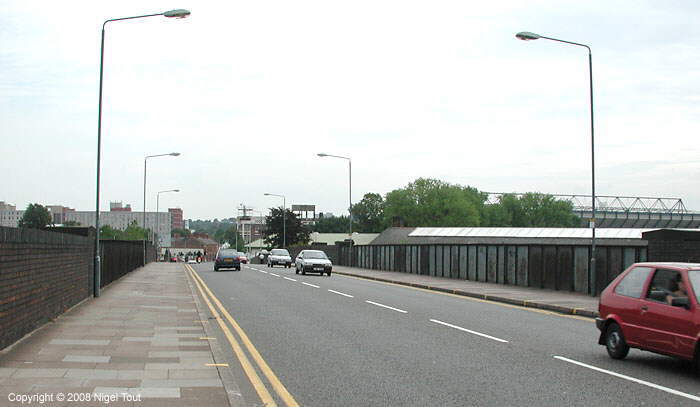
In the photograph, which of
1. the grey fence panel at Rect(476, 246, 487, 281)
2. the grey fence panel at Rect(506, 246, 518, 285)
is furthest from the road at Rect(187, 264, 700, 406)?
the grey fence panel at Rect(476, 246, 487, 281)

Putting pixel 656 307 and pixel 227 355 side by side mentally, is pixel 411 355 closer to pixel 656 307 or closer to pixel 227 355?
pixel 227 355

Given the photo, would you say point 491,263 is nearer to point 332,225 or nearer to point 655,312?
point 655,312

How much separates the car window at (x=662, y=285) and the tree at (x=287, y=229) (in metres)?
101

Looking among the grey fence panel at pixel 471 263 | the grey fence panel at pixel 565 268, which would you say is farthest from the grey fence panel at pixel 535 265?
the grey fence panel at pixel 471 263

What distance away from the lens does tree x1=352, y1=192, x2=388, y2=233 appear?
537 ft

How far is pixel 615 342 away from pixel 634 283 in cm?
91

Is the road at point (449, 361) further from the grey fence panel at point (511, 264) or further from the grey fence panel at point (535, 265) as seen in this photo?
the grey fence panel at point (511, 264)

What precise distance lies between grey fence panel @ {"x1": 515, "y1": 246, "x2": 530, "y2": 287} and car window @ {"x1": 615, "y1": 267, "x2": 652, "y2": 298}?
744 inches

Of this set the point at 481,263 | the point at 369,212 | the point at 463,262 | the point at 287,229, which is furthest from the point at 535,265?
the point at 369,212

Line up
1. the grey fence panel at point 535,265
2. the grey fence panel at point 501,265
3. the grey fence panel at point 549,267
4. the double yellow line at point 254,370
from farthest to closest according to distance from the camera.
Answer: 1. the grey fence panel at point 501,265
2. the grey fence panel at point 535,265
3. the grey fence panel at point 549,267
4. the double yellow line at point 254,370

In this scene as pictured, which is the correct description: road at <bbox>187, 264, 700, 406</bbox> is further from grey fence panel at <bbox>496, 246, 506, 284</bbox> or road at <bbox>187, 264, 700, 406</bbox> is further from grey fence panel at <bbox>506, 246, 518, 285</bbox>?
grey fence panel at <bbox>496, 246, 506, 284</bbox>

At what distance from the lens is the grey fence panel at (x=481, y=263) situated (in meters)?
33.9

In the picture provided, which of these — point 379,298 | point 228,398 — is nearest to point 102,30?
point 379,298

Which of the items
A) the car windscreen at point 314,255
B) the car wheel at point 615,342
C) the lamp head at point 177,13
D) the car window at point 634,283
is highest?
the lamp head at point 177,13
